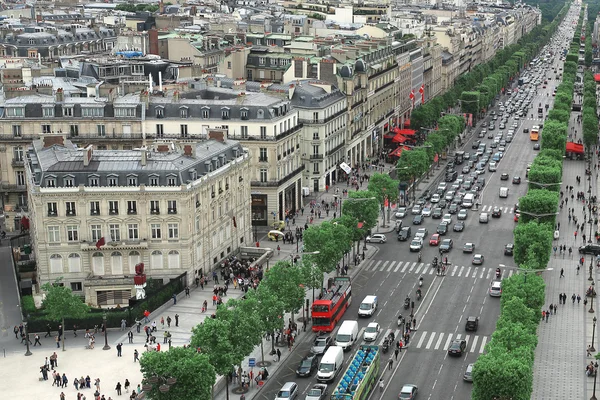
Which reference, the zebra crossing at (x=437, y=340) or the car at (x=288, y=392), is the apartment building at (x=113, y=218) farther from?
the car at (x=288, y=392)

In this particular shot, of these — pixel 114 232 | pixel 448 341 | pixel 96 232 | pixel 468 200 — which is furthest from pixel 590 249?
pixel 96 232

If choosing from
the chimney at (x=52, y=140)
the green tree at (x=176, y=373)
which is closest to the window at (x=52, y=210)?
the chimney at (x=52, y=140)

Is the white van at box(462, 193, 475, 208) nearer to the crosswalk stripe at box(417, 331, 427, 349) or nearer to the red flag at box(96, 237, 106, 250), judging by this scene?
the crosswalk stripe at box(417, 331, 427, 349)

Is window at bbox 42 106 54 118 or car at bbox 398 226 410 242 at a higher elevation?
window at bbox 42 106 54 118

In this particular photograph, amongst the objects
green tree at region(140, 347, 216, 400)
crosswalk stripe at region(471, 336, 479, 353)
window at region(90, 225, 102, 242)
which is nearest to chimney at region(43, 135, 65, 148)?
window at region(90, 225, 102, 242)

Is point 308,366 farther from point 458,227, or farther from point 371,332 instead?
point 458,227

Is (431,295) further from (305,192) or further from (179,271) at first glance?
(305,192)
